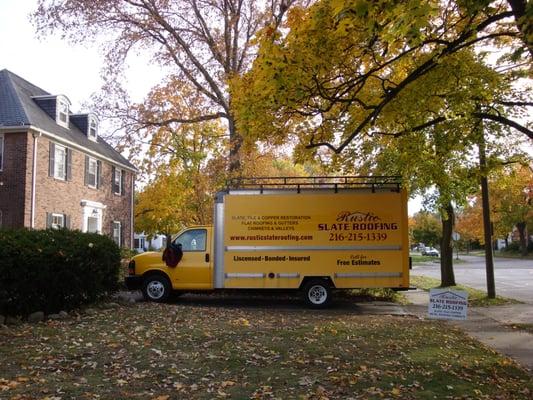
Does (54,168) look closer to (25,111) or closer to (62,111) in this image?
(25,111)

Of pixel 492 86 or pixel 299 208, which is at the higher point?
pixel 492 86

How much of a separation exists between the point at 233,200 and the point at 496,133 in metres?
7.33

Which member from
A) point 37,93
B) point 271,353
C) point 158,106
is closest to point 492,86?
point 271,353

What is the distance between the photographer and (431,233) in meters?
70.6

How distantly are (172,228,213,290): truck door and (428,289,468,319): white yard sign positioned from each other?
621 centimetres

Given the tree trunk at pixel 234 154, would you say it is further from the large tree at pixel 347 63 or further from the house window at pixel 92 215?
the large tree at pixel 347 63

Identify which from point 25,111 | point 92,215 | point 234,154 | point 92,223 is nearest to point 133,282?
point 234,154

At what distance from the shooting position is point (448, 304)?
30.8ft

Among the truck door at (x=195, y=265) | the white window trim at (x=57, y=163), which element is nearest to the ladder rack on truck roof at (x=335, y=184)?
the truck door at (x=195, y=265)

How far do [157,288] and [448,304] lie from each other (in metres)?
7.57

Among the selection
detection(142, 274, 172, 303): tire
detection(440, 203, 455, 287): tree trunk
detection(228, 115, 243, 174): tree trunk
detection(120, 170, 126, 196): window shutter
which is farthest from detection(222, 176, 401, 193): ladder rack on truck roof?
detection(120, 170, 126, 196): window shutter

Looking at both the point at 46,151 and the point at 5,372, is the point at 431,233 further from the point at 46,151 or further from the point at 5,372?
the point at 5,372

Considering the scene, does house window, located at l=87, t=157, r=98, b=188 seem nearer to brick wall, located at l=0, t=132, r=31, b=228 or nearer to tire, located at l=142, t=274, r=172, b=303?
brick wall, located at l=0, t=132, r=31, b=228

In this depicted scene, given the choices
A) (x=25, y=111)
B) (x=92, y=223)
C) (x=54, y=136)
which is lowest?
(x=92, y=223)
